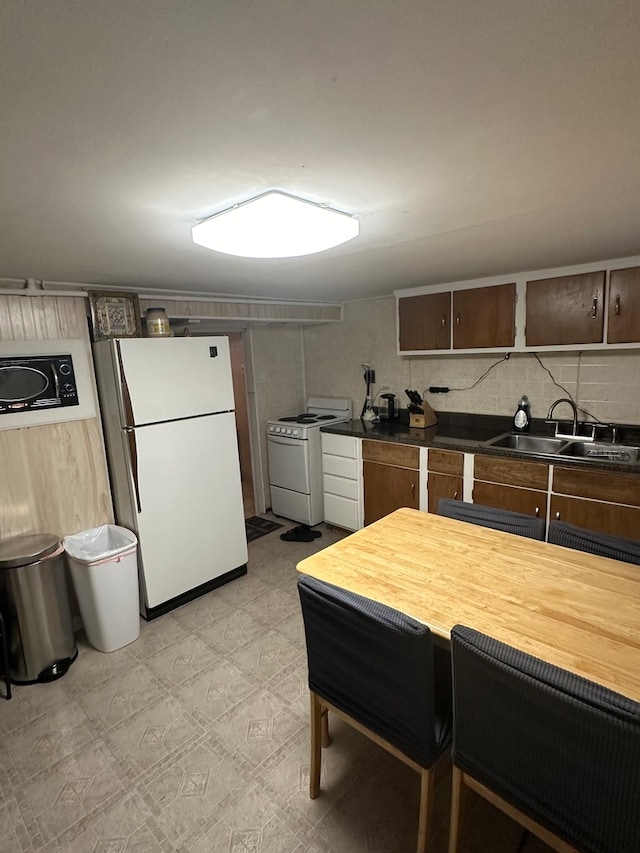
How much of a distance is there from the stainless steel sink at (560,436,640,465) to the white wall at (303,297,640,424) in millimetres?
223

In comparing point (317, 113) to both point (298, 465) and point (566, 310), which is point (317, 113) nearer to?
point (566, 310)

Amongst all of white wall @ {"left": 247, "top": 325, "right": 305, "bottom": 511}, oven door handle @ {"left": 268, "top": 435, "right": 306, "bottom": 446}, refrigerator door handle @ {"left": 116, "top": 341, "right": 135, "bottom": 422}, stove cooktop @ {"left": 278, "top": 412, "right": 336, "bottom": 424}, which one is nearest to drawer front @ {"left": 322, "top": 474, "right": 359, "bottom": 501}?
oven door handle @ {"left": 268, "top": 435, "right": 306, "bottom": 446}

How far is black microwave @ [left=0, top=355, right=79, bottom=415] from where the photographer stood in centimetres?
233

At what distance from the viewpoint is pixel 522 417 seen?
320cm

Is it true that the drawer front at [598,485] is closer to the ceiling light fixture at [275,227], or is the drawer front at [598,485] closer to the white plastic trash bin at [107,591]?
the ceiling light fixture at [275,227]

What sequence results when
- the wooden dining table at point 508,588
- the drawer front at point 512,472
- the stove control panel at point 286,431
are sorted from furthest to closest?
the stove control panel at point 286,431, the drawer front at point 512,472, the wooden dining table at point 508,588

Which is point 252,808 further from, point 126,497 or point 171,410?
point 171,410

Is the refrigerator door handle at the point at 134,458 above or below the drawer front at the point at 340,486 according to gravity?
above

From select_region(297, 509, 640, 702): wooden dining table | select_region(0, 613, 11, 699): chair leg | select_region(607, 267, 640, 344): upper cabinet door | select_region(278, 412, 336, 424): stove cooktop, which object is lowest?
select_region(0, 613, 11, 699): chair leg

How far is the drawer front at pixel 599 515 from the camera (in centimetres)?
242

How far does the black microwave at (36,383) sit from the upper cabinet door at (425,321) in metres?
2.47

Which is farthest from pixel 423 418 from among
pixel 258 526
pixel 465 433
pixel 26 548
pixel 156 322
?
pixel 26 548

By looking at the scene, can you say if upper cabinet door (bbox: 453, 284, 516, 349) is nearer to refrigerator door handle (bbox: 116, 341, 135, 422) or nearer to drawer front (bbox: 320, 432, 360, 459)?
drawer front (bbox: 320, 432, 360, 459)

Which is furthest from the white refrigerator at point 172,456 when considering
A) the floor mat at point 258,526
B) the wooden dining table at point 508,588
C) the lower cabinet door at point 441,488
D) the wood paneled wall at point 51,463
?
the lower cabinet door at point 441,488
